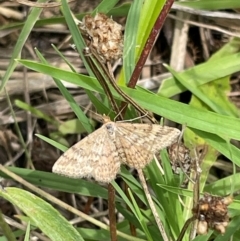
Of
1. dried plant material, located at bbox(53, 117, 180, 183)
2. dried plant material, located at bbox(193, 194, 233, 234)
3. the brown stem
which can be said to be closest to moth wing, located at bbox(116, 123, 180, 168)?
dried plant material, located at bbox(53, 117, 180, 183)

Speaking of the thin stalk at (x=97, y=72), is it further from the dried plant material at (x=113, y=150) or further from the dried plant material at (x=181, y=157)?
the dried plant material at (x=181, y=157)

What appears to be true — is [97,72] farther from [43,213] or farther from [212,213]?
[212,213]

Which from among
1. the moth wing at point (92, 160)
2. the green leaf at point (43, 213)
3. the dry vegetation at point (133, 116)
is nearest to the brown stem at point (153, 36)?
the dry vegetation at point (133, 116)

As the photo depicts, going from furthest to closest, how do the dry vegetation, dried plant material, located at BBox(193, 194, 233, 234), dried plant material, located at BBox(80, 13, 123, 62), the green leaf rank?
the dry vegetation, the green leaf, dried plant material, located at BBox(80, 13, 123, 62), dried plant material, located at BBox(193, 194, 233, 234)

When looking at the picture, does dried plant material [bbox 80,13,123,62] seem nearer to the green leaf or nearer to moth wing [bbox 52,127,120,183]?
moth wing [bbox 52,127,120,183]

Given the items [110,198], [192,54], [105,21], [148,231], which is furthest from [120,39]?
[192,54]

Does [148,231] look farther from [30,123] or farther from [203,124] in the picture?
[30,123]
